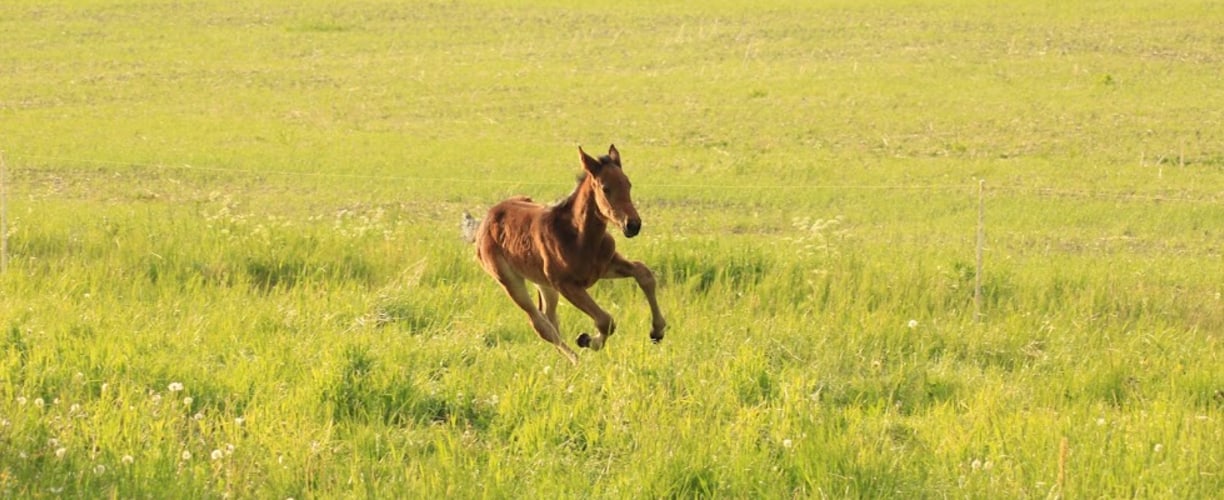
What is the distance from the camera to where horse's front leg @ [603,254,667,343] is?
9359mm

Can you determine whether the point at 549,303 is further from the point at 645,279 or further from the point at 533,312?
the point at 645,279

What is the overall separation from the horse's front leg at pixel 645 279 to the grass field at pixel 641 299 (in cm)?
31

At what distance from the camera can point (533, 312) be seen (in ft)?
33.3

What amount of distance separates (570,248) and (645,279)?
0.47m

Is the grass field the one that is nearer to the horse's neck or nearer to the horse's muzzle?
the horse's neck

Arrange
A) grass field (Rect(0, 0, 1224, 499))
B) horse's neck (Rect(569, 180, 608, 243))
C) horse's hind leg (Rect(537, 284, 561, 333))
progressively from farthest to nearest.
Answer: horse's hind leg (Rect(537, 284, 561, 333)), horse's neck (Rect(569, 180, 608, 243)), grass field (Rect(0, 0, 1224, 499))

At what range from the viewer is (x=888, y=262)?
1369cm

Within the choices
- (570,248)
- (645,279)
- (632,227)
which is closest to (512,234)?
(570,248)

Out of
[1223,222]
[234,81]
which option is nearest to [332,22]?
[234,81]

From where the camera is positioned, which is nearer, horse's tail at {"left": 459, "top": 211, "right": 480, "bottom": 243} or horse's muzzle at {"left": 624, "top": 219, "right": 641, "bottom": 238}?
horse's muzzle at {"left": 624, "top": 219, "right": 641, "bottom": 238}

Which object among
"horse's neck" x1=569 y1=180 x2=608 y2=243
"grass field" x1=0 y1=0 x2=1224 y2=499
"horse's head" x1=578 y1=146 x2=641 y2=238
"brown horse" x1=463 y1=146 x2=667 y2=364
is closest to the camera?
"grass field" x1=0 y1=0 x2=1224 y2=499

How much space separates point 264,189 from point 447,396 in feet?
42.1

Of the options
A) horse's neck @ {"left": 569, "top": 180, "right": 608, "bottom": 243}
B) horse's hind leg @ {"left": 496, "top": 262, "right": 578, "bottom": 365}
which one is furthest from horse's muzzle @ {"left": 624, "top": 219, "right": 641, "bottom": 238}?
horse's hind leg @ {"left": 496, "top": 262, "right": 578, "bottom": 365}

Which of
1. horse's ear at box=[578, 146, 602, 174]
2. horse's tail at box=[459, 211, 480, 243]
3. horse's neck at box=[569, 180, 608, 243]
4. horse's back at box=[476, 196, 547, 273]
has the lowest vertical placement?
horse's tail at box=[459, 211, 480, 243]
